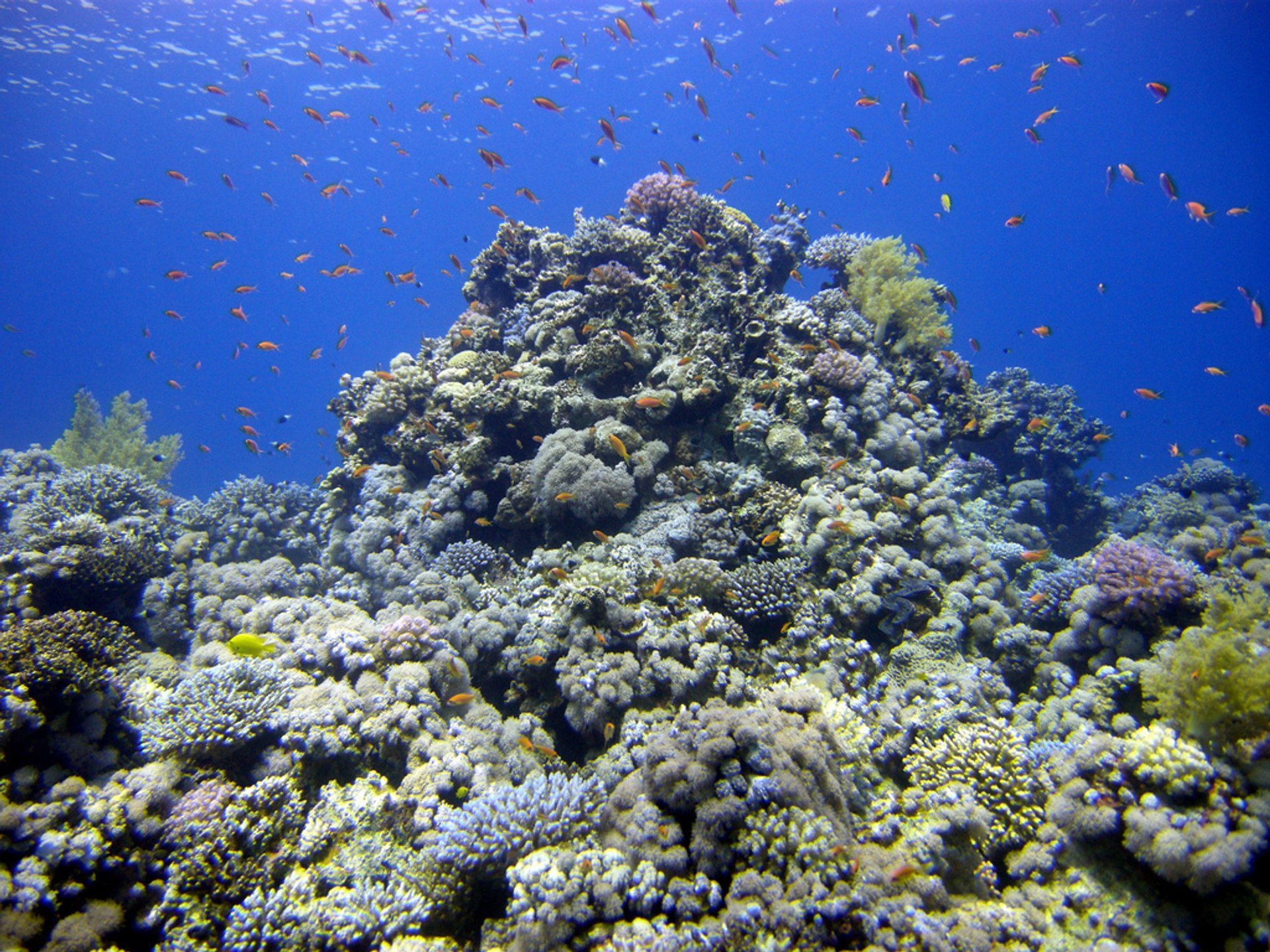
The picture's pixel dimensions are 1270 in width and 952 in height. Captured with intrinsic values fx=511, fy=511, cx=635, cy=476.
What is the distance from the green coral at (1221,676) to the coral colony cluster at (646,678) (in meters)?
0.02

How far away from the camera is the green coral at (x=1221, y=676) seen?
332 cm

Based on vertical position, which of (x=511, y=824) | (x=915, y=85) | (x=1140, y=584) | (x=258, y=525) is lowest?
(x=511, y=824)

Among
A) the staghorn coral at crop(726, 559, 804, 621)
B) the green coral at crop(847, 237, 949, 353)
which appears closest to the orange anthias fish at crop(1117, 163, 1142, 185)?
the green coral at crop(847, 237, 949, 353)

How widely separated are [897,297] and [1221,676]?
823cm

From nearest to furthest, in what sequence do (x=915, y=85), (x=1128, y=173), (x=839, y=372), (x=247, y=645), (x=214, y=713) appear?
(x=214, y=713)
(x=247, y=645)
(x=839, y=372)
(x=915, y=85)
(x=1128, y=173)

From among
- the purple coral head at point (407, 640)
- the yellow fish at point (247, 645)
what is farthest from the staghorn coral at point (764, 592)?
the yellow fish at point (247, 645)

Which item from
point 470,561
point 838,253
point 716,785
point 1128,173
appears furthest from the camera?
point 838,253

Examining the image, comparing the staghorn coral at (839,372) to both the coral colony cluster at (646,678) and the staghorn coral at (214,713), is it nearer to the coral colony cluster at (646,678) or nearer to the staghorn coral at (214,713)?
the coral colony cluster at (646,678)

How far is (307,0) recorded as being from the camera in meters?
31.6

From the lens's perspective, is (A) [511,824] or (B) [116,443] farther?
(B) [116,443]

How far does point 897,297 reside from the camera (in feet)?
32.9

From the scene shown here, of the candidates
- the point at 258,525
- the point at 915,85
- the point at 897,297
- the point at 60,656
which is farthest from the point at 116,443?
the point at 915,85

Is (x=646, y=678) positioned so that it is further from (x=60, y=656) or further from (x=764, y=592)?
(x=60, y=656)

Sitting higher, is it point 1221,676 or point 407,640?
point 407,640
